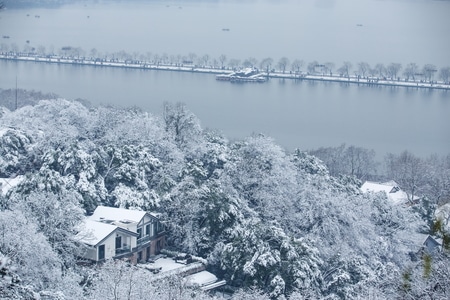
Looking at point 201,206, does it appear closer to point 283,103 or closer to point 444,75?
point 283,103

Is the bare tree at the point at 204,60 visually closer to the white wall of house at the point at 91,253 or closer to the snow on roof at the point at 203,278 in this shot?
the snow on roof at the point at 203,278

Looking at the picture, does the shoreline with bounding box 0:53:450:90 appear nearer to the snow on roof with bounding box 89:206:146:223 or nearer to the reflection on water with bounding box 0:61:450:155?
the reflection on water with bounding box 0:61:450:155

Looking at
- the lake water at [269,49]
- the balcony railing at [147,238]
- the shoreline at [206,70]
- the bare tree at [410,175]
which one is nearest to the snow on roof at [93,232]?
the balcony railing at [147,238]

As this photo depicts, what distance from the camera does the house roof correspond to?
897cm

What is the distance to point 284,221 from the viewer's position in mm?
11281

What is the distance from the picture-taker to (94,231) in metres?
9.22

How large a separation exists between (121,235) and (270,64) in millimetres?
34230

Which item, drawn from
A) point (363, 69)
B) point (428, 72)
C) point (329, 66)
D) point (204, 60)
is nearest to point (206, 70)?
point (204, 60)

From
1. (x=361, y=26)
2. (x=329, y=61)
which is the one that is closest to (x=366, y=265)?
(x=329, y=61)

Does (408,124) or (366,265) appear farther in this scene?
(408,124)

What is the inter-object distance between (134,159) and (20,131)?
2424 millimetres

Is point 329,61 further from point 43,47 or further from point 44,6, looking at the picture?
point 44,6

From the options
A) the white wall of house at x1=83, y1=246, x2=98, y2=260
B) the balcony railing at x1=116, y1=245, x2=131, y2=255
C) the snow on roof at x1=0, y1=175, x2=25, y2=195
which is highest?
the snow on roof at x1=0, y1=175, x2=25, y2=195

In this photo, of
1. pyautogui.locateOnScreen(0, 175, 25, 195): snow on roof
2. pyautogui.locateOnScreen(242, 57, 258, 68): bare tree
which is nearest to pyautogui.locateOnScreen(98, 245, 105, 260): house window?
pyautogui.locateOnScreen(0, 175, 25, 195): snow on roof
